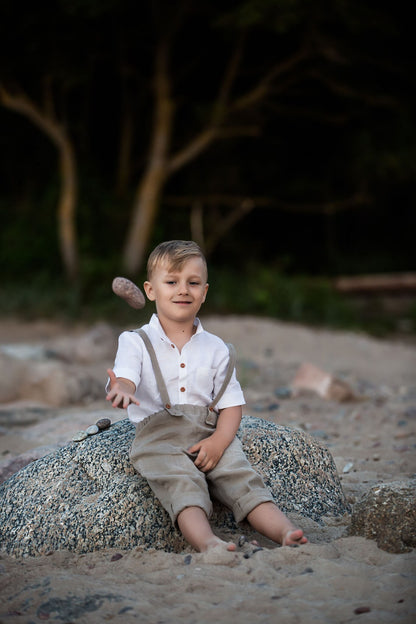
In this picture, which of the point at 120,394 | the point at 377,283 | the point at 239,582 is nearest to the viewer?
the point at 239,582

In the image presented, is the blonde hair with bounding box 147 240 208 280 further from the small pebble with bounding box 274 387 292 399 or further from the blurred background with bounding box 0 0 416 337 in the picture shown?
the blurred background with bounding box 0 0 416 337

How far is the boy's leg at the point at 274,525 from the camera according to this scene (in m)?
2.60

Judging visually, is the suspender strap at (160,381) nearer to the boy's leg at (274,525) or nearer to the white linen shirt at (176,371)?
the white linen shirt at (176,371)

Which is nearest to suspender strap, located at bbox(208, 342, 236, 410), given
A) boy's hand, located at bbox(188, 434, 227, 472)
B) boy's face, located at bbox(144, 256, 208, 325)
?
boy's hand, located at bbox(188, 434, 227, 472)

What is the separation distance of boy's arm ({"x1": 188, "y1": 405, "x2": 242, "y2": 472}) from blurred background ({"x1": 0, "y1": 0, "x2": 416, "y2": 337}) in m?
7.91

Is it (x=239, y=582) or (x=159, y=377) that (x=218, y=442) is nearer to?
(x=159, y=377)

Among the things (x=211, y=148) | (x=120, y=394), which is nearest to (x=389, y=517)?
(x=120, y=394)

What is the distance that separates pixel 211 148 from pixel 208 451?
11.0 meters

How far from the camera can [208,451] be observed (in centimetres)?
280

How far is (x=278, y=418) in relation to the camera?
5.45 m

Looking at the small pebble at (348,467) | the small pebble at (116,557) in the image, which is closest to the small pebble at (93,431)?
the small pebble at (116,557)

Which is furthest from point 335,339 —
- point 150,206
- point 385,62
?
point 385,62

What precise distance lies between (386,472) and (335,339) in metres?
5.96

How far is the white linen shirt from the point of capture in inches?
112
